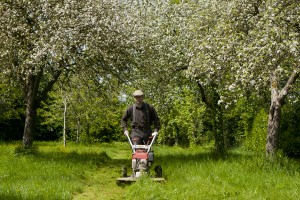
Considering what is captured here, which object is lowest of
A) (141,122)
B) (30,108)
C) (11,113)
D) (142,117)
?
(141,122)

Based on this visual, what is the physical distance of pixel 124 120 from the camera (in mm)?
11188

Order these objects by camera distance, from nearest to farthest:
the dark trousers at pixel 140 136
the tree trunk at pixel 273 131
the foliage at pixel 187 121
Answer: the dark trousers at pixel 140 136 < the tree trunk at pixel 273 131 < the foliage at pixel 187 121

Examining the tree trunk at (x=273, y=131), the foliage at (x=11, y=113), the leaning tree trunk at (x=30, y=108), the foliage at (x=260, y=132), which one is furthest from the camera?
the foliage at (x=11, y=113)

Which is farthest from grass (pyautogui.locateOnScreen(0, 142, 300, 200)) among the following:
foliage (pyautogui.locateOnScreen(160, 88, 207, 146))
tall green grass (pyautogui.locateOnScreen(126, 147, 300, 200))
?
foliage (pyautogui.locateOnScreen(160, 88, 207, 146))

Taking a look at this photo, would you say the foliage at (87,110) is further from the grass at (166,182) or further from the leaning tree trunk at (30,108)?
the grass at (166,182)

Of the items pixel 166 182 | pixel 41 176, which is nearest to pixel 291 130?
pixel 166 182

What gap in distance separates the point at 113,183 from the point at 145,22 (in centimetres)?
1021

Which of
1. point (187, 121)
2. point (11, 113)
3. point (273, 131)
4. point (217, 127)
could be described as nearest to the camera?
point (273, 131)

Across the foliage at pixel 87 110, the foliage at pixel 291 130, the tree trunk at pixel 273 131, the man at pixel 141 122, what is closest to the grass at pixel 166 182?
the tree trunk at pixel 273 131

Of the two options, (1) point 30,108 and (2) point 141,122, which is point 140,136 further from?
(1) point 30,108

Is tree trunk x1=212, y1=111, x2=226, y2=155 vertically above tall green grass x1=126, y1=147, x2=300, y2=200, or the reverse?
tree trunk x1=212, y1=111, x2=226, y2=155

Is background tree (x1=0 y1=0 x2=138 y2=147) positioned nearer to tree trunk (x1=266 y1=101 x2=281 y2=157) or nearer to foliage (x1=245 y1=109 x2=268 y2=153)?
tree trunk (x1=266 y1=101 x2=281 y2=157)

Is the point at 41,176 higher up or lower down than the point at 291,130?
lower down

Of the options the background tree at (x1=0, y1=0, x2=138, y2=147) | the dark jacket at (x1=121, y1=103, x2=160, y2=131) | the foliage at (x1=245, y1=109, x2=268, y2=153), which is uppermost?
the background tree at (x1=0, y1=0, x2=138, y2=147)
